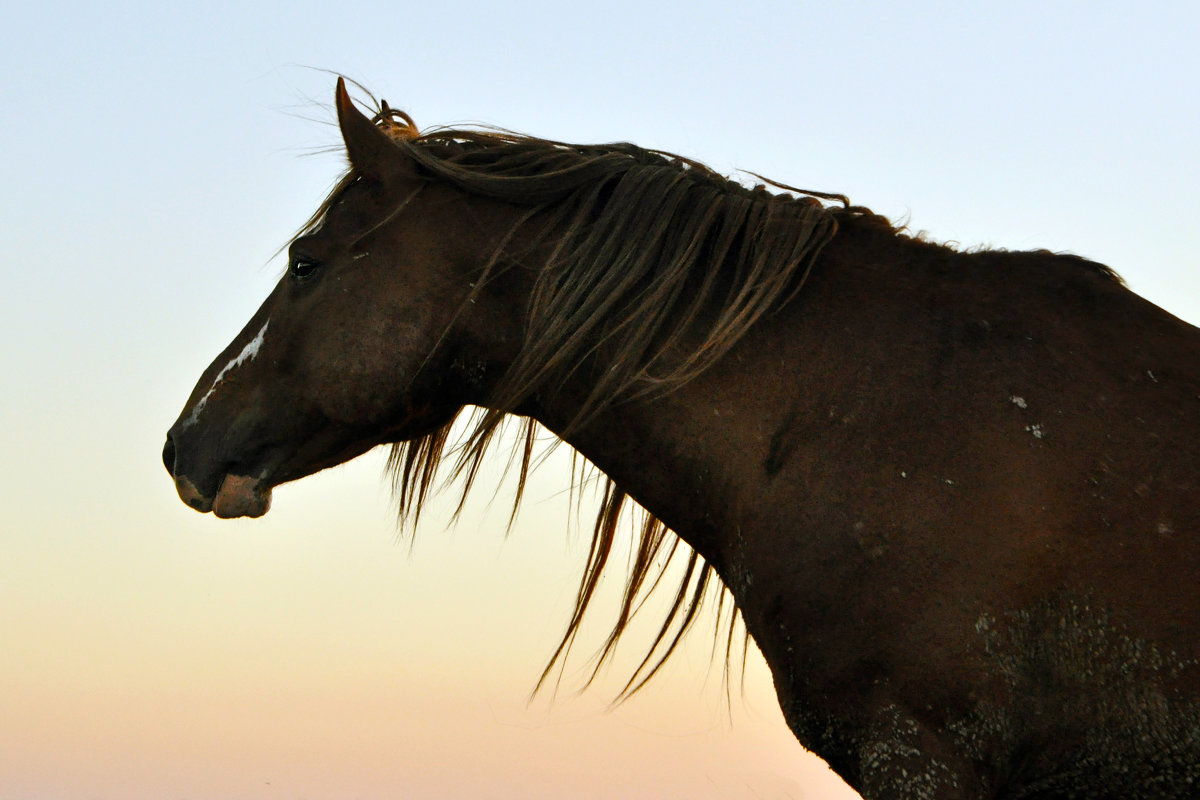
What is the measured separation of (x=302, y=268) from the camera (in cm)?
375

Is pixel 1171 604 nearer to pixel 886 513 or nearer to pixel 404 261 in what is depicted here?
pixel 886 513

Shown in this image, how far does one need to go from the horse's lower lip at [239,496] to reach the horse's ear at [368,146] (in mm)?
1026

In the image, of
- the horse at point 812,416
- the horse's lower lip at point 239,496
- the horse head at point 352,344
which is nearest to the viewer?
the horse at point 812,416

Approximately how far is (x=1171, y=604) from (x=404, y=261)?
2268 millimetres

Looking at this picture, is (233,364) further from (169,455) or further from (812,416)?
(812,416)

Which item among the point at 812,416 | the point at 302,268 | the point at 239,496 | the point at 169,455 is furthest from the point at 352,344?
the point at 812,416

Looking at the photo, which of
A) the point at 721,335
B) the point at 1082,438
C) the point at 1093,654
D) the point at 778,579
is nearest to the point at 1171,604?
the point at 1093,654

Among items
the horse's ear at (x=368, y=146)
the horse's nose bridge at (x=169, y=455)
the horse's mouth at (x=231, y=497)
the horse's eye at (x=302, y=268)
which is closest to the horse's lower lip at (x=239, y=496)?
the horse's mouth at (x=231, y=497)

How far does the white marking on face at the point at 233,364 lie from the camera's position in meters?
3.71

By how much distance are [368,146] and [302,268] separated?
44 centimetres

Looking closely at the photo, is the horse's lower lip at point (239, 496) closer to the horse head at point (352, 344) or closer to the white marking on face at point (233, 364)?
the horse head at point (352, 344)

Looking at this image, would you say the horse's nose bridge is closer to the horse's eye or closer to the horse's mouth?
the horse's mouth

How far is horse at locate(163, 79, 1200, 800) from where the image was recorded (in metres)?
2.85

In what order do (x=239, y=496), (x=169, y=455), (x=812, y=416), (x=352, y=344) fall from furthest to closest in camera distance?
(x=169, y=455) < (x=239, y=496) < (x=352, y=344) < (x=812, y=416)
